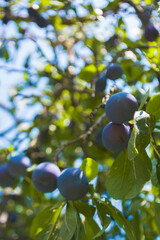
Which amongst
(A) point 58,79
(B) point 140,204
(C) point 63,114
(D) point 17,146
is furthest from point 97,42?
(B) point 140,204

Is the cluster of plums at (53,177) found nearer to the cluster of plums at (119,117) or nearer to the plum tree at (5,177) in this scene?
the plum tree at (5,177)

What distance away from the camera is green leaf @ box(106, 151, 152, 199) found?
112 centimetres

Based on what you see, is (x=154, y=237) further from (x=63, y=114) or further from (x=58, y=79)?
(x=58, y=79)

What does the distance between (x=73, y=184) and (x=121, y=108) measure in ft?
1.18

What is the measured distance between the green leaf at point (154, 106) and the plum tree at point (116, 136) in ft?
0.49

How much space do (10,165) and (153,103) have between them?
102 centimetres

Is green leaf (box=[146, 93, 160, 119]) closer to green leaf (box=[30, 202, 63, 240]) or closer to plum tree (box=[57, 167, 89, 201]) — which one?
plum tree (box=[57, 167, 89, 201])

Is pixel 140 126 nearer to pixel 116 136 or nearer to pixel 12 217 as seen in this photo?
pixel 116 136

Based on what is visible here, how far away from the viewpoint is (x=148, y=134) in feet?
3.34

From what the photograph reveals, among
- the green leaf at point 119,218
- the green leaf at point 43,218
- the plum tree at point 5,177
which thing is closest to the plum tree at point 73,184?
the green leaf at point 119,218

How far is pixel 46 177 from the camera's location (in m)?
1.31

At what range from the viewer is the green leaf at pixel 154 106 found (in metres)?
1.05

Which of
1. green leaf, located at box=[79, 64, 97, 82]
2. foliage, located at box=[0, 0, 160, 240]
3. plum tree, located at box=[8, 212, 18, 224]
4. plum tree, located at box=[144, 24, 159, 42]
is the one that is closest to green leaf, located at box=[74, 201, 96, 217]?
foliage, located at box=[0, 0, 160, 240]

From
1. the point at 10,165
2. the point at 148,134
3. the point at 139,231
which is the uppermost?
the point at 148,134
